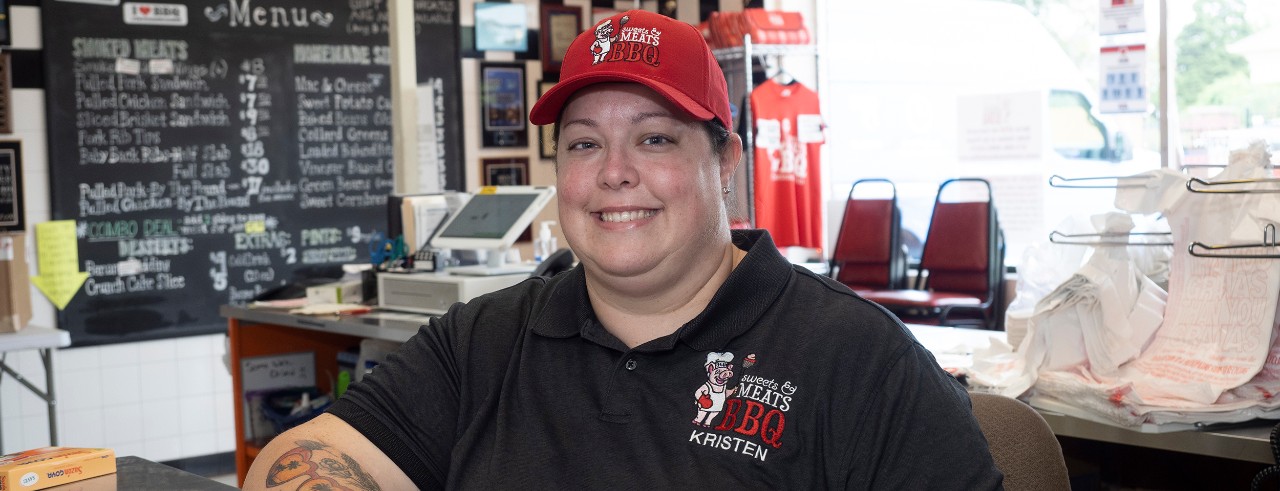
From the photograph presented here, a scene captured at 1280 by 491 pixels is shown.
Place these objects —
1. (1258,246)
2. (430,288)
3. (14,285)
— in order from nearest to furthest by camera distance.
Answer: (1258,246) < (430,288) < (14,285)

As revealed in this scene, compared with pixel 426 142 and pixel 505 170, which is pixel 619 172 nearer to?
pixel 426 142

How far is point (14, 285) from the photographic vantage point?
435 cm

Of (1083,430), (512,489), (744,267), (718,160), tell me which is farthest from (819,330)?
(1083,430)

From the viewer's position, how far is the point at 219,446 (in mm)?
5391

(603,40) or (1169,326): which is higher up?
(603,40)

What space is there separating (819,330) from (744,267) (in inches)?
5.6

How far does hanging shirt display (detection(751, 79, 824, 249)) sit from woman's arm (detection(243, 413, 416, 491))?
183 inches

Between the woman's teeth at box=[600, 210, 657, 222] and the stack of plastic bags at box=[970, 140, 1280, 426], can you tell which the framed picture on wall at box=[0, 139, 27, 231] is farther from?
the woman's teeth at box=[600, 210, 657, 222]

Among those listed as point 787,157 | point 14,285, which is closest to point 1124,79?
point 787,157

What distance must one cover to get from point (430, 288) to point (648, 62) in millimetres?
2203

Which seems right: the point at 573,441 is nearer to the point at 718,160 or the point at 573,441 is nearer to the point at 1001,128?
the point at 718,160

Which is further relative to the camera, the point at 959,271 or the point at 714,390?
the point at 959,271

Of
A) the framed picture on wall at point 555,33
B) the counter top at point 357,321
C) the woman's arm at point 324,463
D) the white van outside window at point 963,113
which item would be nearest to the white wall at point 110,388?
the counter top at point 357,321

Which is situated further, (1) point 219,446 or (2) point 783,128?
(2) point 783,128
